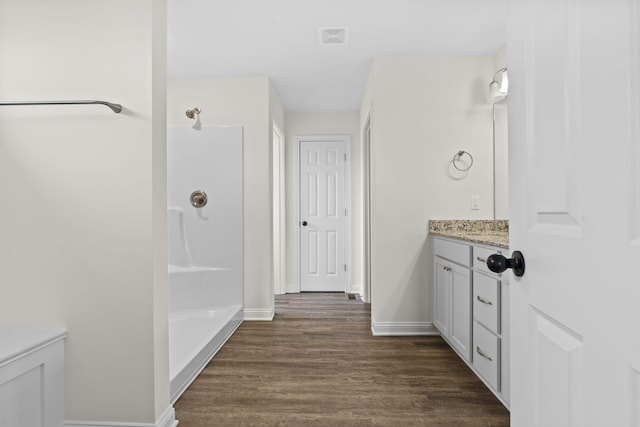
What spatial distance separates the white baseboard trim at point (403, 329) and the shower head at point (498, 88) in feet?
6.07

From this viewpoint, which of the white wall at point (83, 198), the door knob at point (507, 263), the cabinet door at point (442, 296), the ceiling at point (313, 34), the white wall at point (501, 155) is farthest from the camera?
the white wall at point (501, 155)

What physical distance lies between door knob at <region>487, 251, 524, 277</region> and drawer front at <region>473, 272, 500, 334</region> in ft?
3.82

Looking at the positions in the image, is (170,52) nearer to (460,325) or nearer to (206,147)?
(206,147)

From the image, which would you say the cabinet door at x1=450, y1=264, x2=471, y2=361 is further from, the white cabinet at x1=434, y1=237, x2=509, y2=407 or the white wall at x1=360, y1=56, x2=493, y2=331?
the white wall at x1=360, y1=56, x2=493, y2=331

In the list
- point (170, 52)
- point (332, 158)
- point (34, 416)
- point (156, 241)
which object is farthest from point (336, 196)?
point (34, 416)

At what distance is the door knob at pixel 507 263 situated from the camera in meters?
0.88

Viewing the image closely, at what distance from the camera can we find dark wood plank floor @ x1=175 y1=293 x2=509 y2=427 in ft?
6.43

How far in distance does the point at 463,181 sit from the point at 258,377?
2.17 meters

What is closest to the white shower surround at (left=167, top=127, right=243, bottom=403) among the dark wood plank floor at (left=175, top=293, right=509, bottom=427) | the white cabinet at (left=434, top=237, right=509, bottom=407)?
the dark wood plank floor at (left=175, top=293, right=509, bottom=427)

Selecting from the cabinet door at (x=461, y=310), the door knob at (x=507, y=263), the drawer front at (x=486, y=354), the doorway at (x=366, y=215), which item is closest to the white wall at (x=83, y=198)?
the door knob at (x=507, y=263)

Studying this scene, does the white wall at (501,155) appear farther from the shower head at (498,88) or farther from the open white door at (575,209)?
the open white door at (575,209)

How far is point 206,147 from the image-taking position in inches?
148

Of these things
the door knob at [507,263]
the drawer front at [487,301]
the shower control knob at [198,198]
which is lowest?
the drawer front at [487,301]

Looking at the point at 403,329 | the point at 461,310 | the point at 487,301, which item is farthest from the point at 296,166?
the point at 487,301
